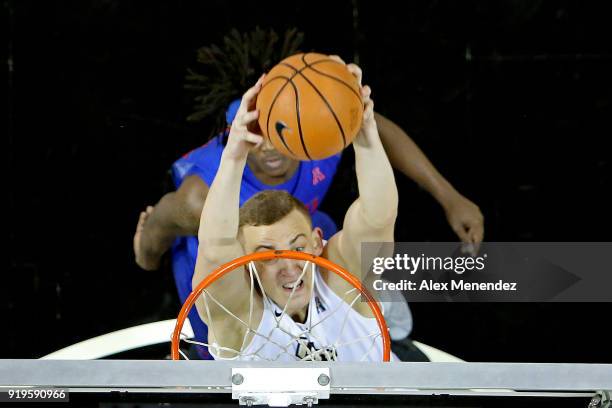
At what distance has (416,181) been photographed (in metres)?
2.52

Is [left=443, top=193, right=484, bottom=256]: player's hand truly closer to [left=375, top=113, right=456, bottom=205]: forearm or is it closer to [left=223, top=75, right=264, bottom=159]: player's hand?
[left=375, top=113, right=456, bottom=205]: forearm

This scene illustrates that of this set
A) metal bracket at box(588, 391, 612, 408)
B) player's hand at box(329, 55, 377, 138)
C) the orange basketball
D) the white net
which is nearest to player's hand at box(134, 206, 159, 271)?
the white net

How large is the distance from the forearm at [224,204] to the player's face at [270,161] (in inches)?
1.3

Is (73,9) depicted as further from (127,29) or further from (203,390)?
(203,390)

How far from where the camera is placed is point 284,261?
2379mm

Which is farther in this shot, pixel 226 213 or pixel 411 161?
pixel 411 161

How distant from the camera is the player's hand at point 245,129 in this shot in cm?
228

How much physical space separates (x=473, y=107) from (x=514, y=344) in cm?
70

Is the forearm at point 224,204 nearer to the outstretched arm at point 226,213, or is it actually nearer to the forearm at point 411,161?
the outstretched arm at point 226,213

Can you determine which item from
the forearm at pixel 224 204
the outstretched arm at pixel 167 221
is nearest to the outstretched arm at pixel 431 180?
the forearm at pixel 224 204

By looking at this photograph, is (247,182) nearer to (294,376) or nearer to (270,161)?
(270,161)

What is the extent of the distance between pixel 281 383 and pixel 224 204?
948 millimetres

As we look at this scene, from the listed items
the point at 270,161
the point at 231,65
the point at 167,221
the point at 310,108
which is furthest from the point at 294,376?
the point at 231,65

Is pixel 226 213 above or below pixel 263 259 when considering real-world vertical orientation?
above
